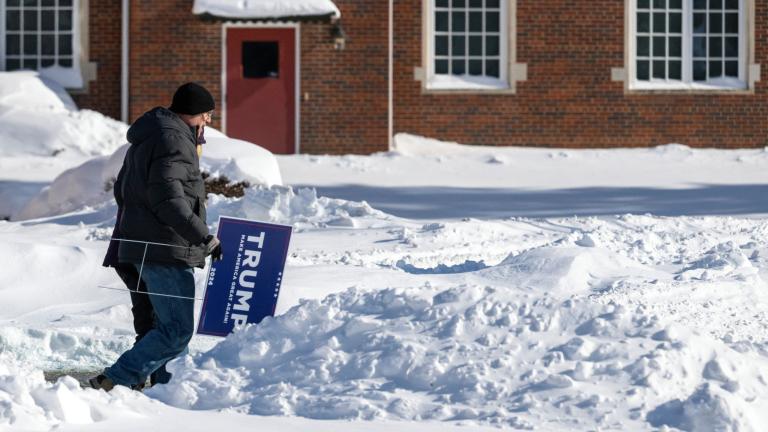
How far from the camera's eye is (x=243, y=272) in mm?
7602

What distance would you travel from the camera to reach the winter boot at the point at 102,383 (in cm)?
699

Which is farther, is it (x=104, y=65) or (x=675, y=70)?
(x=675, y=70)

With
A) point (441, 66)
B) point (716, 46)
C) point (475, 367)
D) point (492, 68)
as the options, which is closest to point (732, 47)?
point (716, 46)

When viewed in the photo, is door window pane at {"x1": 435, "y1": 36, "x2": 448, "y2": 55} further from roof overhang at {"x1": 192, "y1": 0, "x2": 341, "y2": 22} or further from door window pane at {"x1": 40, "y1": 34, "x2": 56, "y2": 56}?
door window pane at {"x1": 40, "y1": 34, "x2": 56, "y2": 56}

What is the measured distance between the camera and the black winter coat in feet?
22.2

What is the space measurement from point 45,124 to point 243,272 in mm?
13728

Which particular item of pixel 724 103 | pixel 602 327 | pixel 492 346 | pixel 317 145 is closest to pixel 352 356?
pixel 492 346

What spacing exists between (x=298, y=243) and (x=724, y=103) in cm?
1194

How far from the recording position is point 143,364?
6.96 metres

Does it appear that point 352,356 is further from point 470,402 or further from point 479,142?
point 479,142

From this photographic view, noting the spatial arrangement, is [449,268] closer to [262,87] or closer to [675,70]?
[262,87]

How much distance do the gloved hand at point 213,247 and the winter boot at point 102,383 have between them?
80cm

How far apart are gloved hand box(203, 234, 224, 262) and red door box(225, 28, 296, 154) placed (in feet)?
47.8

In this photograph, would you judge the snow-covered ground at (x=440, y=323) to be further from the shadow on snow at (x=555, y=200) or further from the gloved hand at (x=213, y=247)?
the gloved hand at (x=213, y=247)
